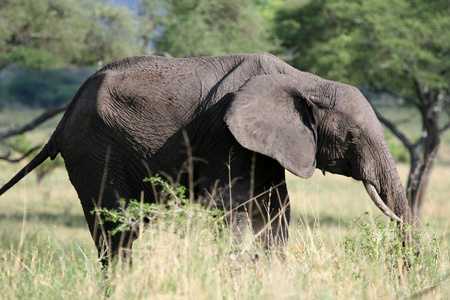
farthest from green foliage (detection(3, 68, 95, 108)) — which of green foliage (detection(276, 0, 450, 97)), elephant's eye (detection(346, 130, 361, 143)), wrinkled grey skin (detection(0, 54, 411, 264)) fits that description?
elephant's eye (detection(346, 130, 361, 143))

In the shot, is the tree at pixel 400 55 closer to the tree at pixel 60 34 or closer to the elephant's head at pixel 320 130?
the tree at pixel 60 34

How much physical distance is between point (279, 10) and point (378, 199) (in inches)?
638

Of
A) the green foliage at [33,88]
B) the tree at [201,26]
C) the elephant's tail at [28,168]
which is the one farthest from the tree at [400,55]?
the green foliage at [33,88]

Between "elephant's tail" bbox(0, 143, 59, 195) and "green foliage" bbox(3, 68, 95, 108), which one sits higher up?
"green foliage" bbox(3, 68, 95, 108)

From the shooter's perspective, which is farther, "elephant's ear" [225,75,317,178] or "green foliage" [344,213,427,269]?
"elephant's ear" [225,75,317,178]

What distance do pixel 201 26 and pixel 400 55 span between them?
4.94 meters

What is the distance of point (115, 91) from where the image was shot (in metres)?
5.87

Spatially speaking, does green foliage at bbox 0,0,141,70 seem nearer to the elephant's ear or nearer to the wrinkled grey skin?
the wrinkled grey skin

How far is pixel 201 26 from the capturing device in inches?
647

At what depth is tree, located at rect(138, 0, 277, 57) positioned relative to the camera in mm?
16266

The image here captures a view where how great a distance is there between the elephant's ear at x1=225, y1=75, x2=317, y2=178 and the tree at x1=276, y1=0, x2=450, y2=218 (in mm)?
9971

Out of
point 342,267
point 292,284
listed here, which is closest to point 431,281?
point 342,267

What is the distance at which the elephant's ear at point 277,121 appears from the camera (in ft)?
17.6

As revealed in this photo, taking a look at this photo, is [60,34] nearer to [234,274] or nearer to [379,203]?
[379,203]
